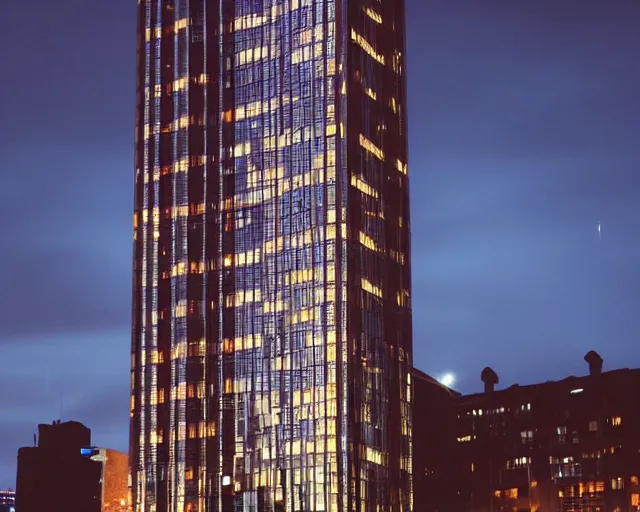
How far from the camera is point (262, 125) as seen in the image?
188500 millimetres

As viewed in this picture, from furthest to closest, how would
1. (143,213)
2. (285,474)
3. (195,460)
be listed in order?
(143,213), (195,460), (285,474)

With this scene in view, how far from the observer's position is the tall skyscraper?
17175cm

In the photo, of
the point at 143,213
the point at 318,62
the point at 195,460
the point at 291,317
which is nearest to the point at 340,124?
the point at 318,62

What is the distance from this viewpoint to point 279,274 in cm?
18088

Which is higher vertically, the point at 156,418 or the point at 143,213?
the point at 143,213

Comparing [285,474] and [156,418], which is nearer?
[285,474]

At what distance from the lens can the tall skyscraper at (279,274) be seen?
171750mm

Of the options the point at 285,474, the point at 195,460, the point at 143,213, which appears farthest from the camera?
the point at 143,213

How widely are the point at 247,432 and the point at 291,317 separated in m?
16.9

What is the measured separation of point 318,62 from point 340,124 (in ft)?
32.0

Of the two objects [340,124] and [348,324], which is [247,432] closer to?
[348,324]

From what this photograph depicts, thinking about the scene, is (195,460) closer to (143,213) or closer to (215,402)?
(215,402)

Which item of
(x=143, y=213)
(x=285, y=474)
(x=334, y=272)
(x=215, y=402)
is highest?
(x=143, y=213)

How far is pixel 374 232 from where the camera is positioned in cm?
18062
